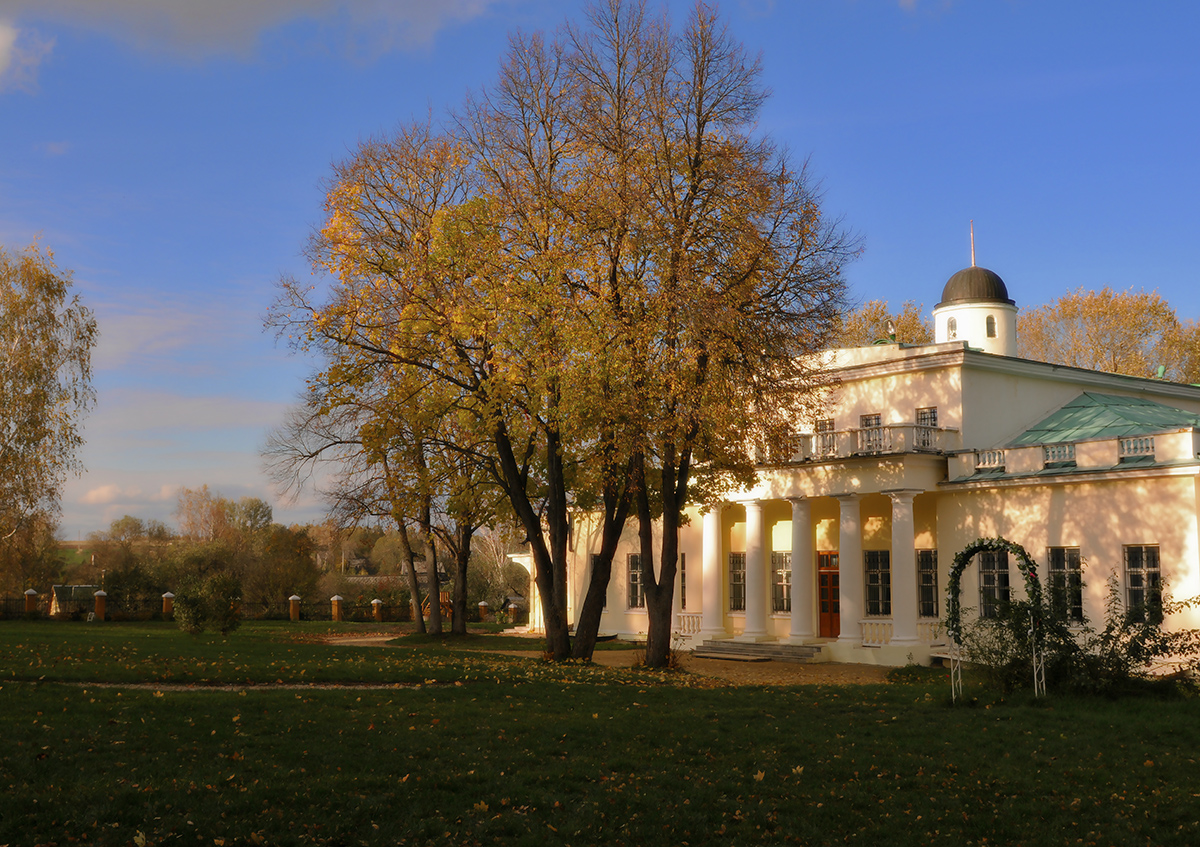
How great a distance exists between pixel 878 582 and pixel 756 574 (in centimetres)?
371

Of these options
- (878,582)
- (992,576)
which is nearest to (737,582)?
(878,582)

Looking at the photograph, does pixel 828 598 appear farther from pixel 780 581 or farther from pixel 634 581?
pixel 634 581

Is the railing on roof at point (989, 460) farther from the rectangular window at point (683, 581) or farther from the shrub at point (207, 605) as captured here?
the shrub at point (207, 605)

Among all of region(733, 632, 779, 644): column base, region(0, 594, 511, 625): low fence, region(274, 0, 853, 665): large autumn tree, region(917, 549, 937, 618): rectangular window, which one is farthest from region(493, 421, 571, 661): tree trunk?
region(0, 594, 511, 625): low fence

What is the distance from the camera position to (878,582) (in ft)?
95.6

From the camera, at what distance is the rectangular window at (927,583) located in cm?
2750

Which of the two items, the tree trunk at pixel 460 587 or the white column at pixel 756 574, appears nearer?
the white column at pixel 756 574

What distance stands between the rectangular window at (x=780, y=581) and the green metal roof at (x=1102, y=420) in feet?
25.7

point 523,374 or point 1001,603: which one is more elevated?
point 523,374

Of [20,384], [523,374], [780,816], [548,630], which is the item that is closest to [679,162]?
[523,374]

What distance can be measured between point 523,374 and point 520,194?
4.01 m

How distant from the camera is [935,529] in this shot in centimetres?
2780

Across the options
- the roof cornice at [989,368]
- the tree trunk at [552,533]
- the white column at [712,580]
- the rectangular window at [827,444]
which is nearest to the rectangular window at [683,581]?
the white column at [712,580]

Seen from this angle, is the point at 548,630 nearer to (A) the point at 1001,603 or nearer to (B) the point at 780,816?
(A) the point at 1001,603
